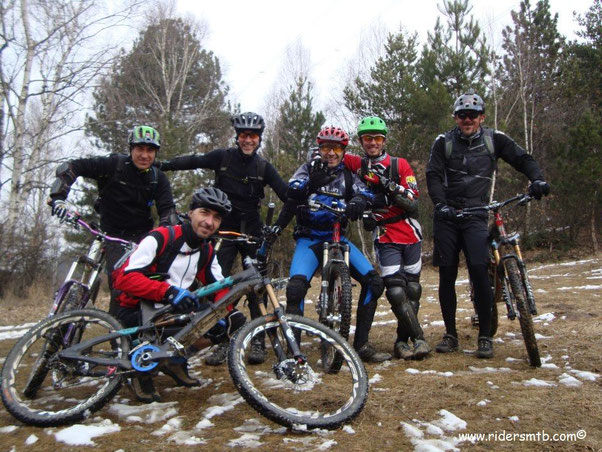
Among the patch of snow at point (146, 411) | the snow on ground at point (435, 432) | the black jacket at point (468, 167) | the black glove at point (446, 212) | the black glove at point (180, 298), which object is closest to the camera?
the snow on ground at point (435, 432)

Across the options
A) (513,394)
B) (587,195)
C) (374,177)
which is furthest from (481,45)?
(513,394)

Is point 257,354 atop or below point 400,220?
below

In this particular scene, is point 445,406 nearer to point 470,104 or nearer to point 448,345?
point 448,345

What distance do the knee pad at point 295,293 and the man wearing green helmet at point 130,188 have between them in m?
1.31

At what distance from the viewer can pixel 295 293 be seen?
431 centimetres

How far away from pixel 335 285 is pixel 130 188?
2309 mm

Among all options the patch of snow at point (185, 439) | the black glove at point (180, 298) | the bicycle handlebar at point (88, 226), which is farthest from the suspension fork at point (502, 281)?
the bicycle handlebar at point (88, 226)

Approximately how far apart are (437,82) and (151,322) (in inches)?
735

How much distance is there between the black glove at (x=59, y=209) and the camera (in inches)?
156

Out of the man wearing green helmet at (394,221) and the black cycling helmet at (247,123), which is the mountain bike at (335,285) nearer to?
the man wearing green helmet at (394,221)

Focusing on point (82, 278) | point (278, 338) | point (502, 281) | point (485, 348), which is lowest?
point (485, 348)

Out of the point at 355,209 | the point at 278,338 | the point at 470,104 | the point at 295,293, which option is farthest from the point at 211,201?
the point at 470,104

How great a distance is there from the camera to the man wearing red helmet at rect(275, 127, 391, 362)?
442 centimetres

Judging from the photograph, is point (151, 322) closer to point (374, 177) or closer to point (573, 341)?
point (374, 177)
